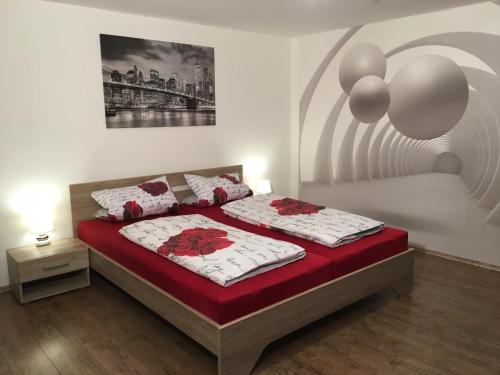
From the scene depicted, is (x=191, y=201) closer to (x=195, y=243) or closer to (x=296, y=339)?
(x=195, y=243)

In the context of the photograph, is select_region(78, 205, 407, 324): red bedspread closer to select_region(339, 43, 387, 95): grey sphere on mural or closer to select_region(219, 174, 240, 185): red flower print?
select_region(219, 174, 240, 185): red flower print

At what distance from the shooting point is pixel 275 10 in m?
3.73

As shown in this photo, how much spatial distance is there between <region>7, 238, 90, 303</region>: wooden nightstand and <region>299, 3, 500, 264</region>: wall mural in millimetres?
2870

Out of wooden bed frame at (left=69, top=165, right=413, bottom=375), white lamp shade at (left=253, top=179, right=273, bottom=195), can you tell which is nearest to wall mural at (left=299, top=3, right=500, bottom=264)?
white lamp shade at (left=253, top=179, right=273, bottom=195)

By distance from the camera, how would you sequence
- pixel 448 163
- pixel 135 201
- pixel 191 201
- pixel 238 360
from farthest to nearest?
pixel 191 201, pixel 448 163, pixel 135 201, pixel 238 360

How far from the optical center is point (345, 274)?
2.79 m

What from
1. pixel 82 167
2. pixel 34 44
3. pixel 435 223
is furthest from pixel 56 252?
pixel 435 223

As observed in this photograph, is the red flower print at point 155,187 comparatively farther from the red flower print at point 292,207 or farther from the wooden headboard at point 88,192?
the red flower print at point 292,207

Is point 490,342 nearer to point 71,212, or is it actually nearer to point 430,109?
point 430,109

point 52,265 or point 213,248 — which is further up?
point 213,248

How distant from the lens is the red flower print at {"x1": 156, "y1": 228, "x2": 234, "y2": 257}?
2.65 m

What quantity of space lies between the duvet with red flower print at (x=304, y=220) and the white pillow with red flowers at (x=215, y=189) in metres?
0.21

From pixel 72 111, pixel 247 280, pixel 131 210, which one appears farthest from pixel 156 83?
pixel 247 280

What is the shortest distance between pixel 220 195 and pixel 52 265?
1.61m
